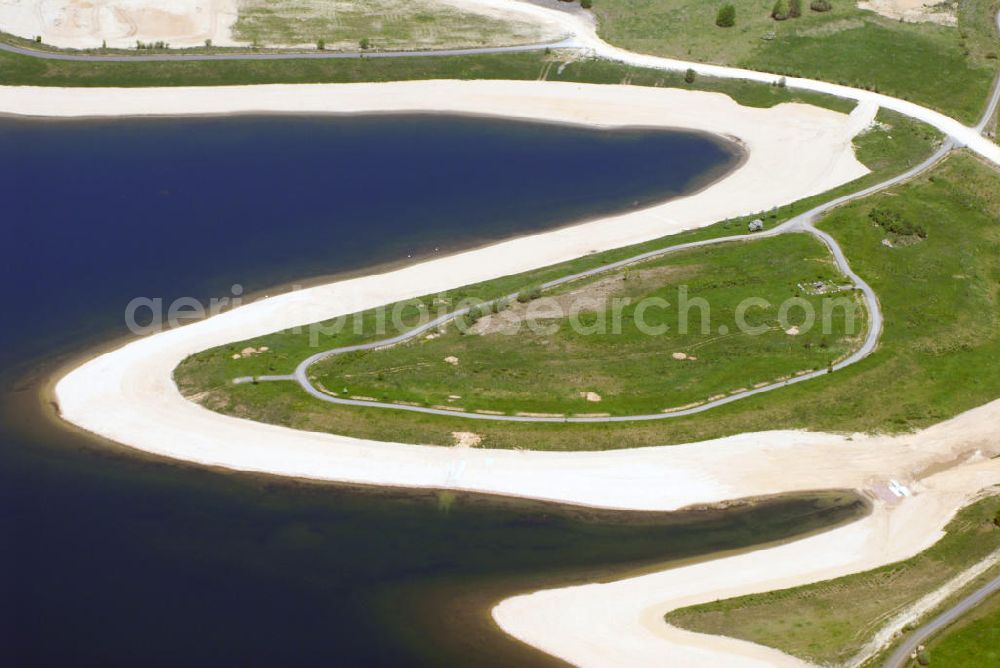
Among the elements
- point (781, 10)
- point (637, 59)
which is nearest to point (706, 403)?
point (637, 59)

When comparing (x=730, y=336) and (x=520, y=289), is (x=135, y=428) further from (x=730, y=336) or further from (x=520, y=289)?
(x=730, y=336)

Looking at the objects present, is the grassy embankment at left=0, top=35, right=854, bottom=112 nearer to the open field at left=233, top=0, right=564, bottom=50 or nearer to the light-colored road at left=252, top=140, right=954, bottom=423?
the open field at left=233, top=0, right=564, bottom=50

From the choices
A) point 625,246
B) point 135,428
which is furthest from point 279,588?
point 625,246

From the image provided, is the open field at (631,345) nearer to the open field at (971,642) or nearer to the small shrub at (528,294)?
the small shrub at (528,294)

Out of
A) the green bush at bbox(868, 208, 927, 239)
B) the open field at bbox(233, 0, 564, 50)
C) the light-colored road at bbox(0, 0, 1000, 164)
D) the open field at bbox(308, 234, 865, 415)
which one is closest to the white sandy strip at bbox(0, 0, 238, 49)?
the open field at bbox(233, 0, 564, 50)

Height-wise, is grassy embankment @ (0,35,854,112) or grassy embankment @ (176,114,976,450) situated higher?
grassy embankment @ (0,35,854,112)

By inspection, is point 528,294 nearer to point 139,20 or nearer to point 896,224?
point 896,224

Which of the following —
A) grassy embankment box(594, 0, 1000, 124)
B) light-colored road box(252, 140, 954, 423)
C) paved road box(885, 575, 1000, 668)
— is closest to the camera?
paved road box(885, 575, 1000, 668)
